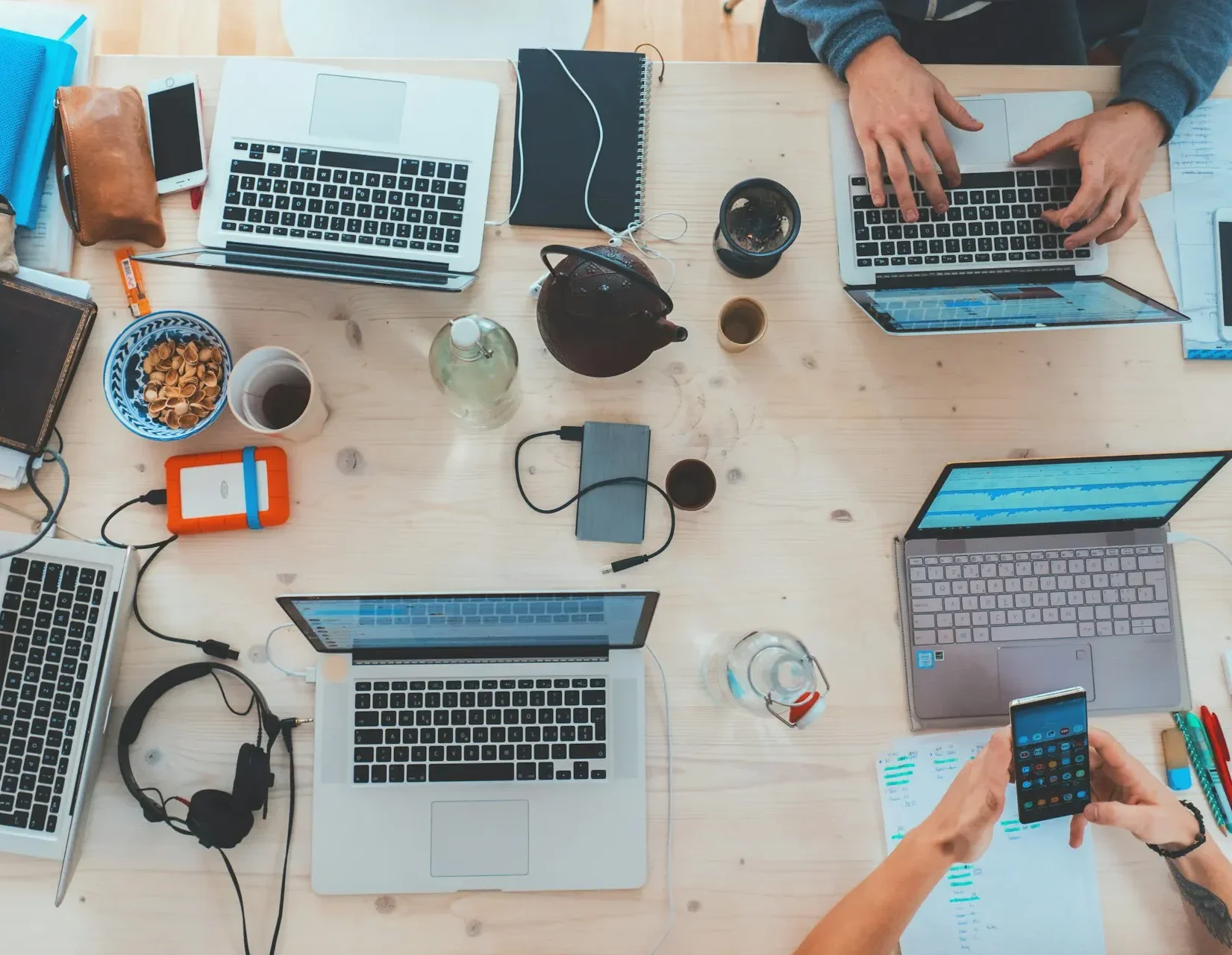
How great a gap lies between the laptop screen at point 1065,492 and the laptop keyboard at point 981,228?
0.30 meters

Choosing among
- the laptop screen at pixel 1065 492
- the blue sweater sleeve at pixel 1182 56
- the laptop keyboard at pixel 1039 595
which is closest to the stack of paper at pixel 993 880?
the laptop keyboard at pixel 1039 595

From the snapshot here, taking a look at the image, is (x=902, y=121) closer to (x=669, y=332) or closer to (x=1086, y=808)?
(x=669, y=332)

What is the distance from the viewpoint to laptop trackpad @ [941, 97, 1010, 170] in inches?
41.6

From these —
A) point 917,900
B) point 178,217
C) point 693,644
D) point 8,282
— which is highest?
point 178,217

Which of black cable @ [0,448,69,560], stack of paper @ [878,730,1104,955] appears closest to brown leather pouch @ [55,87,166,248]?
black cable @ [0,448,69,560]

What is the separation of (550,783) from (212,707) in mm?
430

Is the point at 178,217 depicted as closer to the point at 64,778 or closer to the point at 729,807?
the point at 64,778

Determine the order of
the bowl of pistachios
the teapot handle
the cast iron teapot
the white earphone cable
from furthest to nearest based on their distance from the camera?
the white earphone cable, the bowl of pistachios, the cast iron teapot, the teapot handle

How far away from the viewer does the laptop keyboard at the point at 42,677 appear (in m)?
0.89

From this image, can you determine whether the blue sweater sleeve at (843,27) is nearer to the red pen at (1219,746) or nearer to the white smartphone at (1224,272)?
the white smartphone at (1224,272)

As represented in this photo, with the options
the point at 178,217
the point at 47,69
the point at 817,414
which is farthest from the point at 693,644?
the point at 47,69

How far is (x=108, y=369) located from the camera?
931 millimetres

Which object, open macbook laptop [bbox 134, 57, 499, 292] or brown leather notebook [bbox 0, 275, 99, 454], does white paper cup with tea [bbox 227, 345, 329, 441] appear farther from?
brown leather notebook [bbox 0, 275, 99, 454]

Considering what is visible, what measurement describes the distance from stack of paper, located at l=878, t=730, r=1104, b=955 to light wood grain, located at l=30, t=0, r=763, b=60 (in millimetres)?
1536
